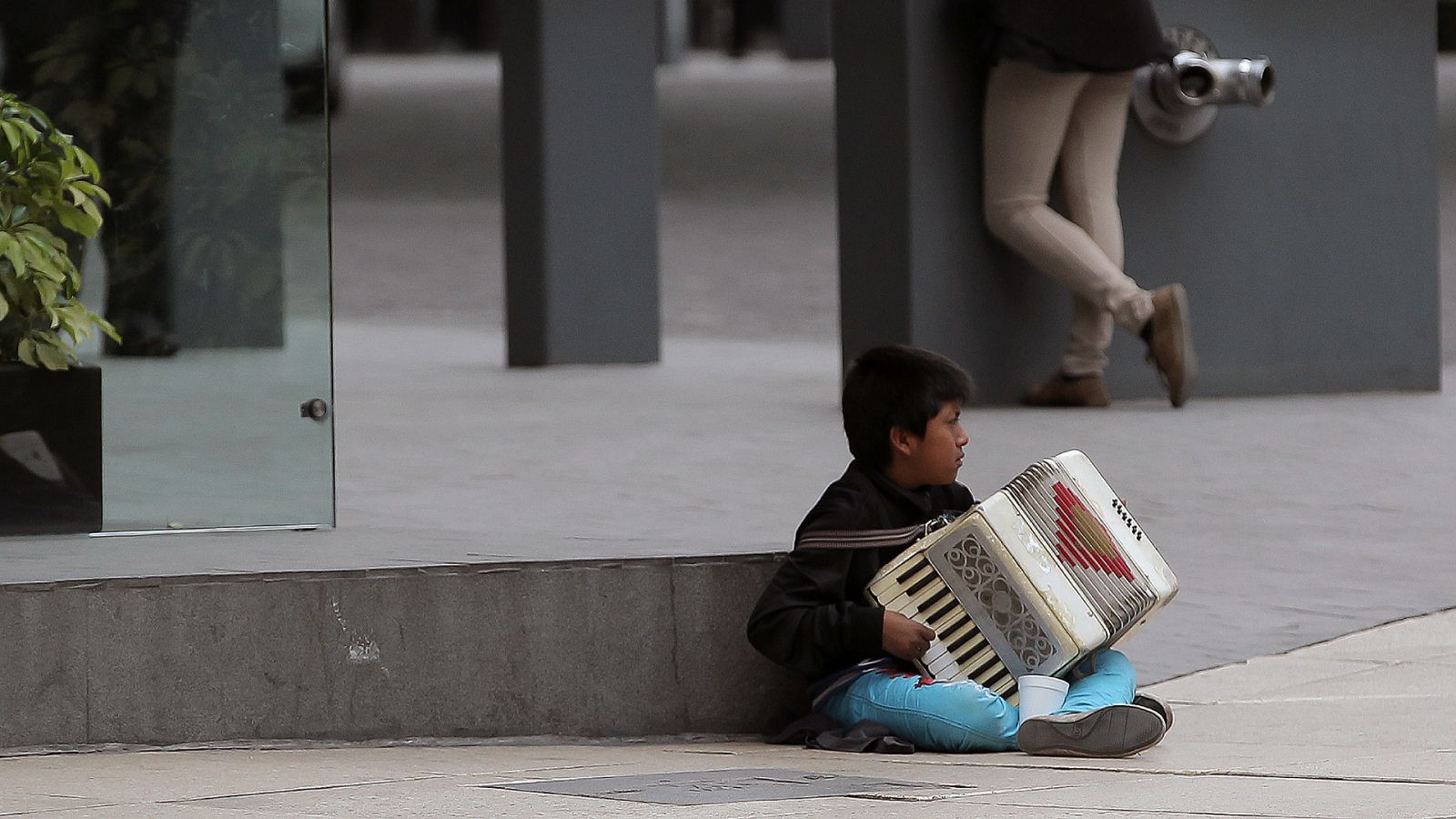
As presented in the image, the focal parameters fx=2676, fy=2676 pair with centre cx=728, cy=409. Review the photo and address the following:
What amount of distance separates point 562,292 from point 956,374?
7861 mm

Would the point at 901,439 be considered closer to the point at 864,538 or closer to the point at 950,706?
the point at 864,538

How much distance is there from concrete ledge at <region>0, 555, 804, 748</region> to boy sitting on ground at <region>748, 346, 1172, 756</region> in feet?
0.71

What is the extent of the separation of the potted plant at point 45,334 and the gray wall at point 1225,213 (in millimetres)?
4606

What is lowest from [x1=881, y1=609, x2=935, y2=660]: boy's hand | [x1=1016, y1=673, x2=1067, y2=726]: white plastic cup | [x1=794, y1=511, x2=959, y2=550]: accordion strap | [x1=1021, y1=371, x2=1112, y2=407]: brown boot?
[x1=1016, y1=673, x2=1067, y2=726]: white plastic cup

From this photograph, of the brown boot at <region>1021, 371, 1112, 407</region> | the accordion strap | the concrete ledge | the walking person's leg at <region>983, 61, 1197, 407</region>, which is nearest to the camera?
the concrete ledge

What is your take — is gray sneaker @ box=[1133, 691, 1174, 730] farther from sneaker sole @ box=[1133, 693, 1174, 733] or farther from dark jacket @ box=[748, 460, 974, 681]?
dark jacket @ box=[748, 460, 974, 681]

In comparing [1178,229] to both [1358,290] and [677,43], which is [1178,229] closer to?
[1358,290]

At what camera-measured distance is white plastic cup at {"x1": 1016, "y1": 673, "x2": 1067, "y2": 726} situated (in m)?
4.93

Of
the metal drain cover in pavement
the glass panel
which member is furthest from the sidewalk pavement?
the glass panel

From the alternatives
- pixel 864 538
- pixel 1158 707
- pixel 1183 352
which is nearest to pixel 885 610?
pixel 864 538

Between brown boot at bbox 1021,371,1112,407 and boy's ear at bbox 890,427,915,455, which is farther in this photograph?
brown boot at bbox 1021,371,1112,407

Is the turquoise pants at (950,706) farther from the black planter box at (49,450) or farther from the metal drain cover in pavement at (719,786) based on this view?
the black planter box at (49,450)

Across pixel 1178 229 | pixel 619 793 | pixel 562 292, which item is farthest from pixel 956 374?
pixel 562 292

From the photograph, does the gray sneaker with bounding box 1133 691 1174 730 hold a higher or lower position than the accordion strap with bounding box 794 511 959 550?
lower
